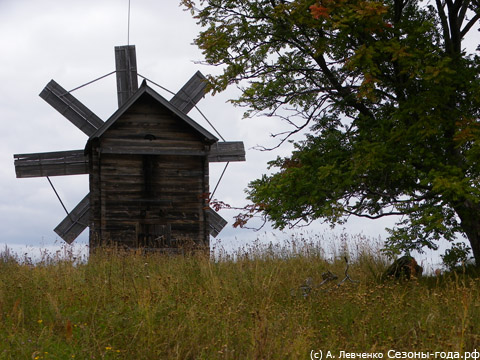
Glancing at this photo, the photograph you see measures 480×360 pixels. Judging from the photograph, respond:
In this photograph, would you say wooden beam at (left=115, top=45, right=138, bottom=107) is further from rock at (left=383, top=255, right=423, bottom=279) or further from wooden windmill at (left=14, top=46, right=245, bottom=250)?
rock at (left=383, top=255, right=423, bottom=279)

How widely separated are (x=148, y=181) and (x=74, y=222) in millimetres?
3418

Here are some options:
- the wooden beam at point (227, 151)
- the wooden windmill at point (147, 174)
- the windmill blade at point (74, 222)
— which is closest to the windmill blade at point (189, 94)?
the wooden beam at point (227, 151)

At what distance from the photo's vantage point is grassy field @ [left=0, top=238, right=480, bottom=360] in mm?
6773

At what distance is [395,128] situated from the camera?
11570 millimetres

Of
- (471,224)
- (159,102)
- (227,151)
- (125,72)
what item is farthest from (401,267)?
(125,72)

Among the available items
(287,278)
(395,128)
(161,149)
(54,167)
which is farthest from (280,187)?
(54,167)

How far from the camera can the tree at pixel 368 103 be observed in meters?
10.8

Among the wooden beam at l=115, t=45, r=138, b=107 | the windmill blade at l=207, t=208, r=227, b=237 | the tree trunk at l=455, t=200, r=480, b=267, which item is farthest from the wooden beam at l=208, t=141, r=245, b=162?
the tree trunk at l=455, t=200, r=480, b=267

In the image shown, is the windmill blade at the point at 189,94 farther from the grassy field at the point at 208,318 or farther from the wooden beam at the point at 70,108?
the grassy field at the point at 208,318

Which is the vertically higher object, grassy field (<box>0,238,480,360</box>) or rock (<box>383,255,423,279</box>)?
rock (<box>383,255,423,279</box>)

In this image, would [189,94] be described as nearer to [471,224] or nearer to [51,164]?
[51,164]

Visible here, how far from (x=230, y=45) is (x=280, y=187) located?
3.38m

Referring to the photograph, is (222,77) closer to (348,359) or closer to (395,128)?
(395,128)

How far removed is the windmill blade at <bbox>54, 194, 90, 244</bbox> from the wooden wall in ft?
6.13
